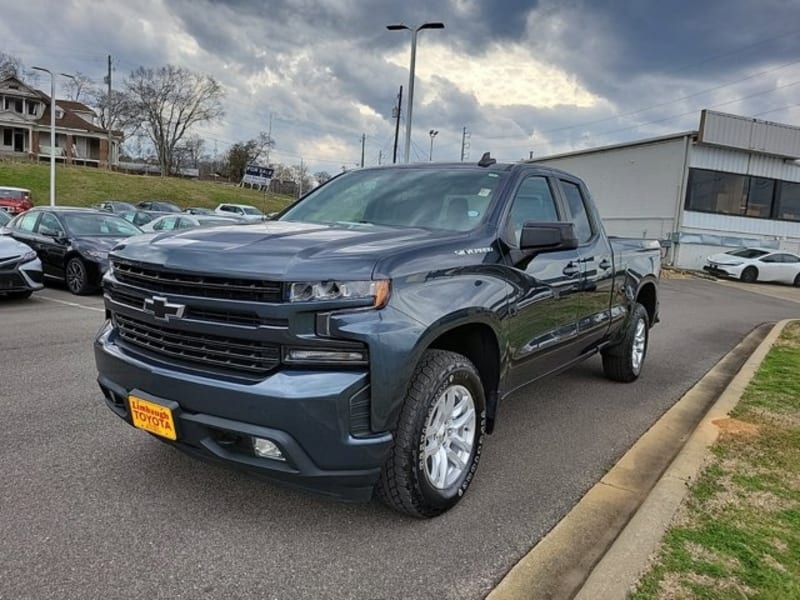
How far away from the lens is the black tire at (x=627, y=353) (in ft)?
19.7

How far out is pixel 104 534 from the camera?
2.89 metres

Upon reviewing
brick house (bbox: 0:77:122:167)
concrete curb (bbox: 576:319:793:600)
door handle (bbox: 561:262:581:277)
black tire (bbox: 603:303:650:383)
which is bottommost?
concrete curb (bbox: 576:319:793:600)

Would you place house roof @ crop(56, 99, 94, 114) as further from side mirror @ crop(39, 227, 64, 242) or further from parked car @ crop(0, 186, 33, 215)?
side mirror @ crop(39, 227, 64, 242)

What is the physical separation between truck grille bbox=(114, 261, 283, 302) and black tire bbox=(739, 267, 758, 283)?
1089 inches

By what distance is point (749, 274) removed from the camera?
25.9 meters

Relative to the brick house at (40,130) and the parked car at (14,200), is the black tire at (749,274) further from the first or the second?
the brick house at (40,130)

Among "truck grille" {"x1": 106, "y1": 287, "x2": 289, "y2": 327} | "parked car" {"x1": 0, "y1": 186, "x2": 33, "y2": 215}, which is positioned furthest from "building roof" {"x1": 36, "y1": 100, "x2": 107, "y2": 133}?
"truck grille" {"x1": 106, "y1": 287, "x2": 289, "y2": 327}

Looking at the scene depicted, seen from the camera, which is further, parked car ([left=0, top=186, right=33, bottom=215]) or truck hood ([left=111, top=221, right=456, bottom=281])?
parked car ([left=0, top=186, right=33, bottom=215])

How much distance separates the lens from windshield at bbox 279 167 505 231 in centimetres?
384

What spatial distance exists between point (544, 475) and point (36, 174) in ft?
171

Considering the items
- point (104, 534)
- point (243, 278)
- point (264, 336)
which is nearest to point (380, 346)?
point (264, 336)

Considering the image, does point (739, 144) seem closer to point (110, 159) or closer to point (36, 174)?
point (36, 174)

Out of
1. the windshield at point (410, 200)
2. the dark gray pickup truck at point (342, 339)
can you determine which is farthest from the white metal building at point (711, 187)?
the dark gray pickup truck at point (342, 339)

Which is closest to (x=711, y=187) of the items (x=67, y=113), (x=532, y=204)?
(x=532, y=204)
